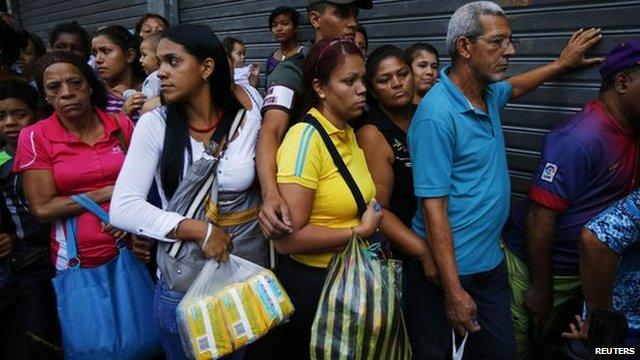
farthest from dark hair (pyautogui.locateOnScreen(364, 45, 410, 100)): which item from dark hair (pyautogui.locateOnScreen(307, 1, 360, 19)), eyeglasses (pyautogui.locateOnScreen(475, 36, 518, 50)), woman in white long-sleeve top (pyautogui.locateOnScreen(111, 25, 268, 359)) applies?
woman in white long-sleeve top (pyautogui.locateOnScreen(111, 25, 268, 359))

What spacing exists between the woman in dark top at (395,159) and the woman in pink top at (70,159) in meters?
1.46

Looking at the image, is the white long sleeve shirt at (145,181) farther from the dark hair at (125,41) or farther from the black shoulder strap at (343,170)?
the dark hair at (125,41)

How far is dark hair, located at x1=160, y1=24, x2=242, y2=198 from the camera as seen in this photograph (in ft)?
7.30

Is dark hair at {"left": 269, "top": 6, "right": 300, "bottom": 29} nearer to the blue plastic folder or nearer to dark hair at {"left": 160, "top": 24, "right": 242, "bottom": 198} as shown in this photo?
dark hair at {"left": 160, "top": 24, "right": 242, "bottom": 198}

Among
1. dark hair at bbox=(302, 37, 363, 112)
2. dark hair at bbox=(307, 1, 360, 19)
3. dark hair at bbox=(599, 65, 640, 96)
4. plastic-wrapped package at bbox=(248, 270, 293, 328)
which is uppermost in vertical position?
dark hair at bbox=(307, 1, 360, 19)

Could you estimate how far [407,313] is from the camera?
2.69m

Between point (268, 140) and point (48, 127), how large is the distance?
1.35 meters

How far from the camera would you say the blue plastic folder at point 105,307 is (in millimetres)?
2484

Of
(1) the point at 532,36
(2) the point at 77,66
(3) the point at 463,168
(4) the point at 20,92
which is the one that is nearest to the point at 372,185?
(3) the point at 463,168

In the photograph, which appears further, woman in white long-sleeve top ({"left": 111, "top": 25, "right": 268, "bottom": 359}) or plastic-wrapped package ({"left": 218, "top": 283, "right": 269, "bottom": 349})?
woman in white long-sleeve top ({"left": 111, "top": 25, "right": 268, "bottom": 359})

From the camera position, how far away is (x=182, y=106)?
7.70 feet

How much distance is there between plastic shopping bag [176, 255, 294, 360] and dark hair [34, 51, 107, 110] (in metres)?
1.54

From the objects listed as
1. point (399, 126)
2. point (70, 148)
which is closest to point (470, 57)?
point (399, 126)

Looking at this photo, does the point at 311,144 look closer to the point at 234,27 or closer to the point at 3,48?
the point at 3,48
